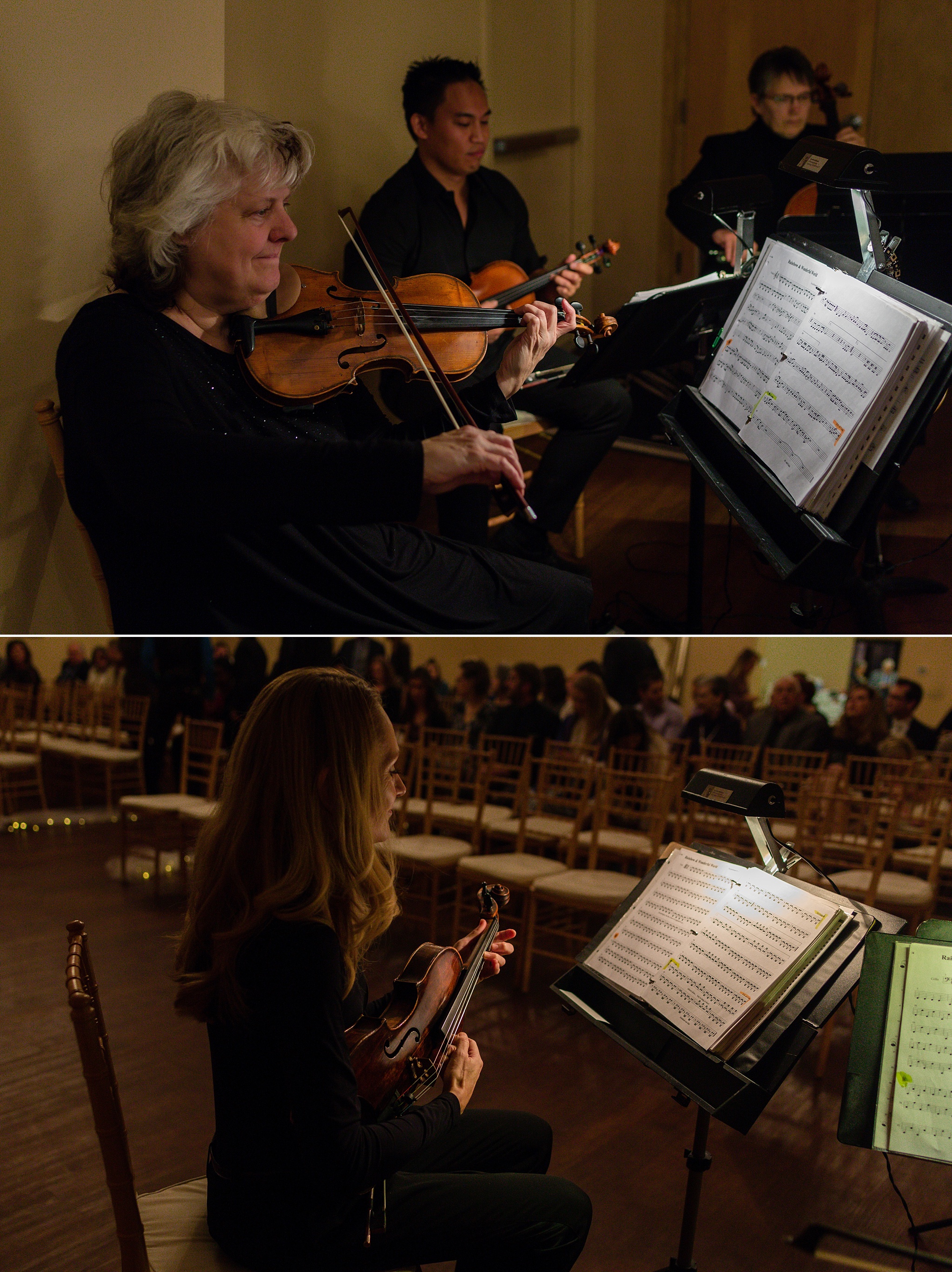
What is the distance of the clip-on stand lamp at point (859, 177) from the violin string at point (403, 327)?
0.72 m

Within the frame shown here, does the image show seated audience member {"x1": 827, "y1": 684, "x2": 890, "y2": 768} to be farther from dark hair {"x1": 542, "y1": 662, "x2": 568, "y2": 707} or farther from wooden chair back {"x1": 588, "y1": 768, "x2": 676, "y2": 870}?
dark hair {"x1": 542, "y1": 662, "x2": 568, "y2": 707}

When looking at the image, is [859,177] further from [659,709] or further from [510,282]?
[659,709]

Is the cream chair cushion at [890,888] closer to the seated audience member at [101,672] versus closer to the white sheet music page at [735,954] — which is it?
the white sheet music page at [735,954]

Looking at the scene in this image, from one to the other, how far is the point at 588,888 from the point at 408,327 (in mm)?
2274

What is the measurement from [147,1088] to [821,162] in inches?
107

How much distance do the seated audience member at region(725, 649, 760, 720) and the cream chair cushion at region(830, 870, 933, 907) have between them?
6.76 ft

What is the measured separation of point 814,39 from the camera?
2379 mm

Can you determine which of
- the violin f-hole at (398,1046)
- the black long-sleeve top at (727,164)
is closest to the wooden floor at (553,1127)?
the violin f-hole at (398,1046)

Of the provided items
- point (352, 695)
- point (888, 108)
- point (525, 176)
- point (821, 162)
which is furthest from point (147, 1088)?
point (888, 108)

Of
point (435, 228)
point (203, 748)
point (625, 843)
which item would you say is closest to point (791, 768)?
point (625, 843)

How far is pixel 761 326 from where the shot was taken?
6.09ft

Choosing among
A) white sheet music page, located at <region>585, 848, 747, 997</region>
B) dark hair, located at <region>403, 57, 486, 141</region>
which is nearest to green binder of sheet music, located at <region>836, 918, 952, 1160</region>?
white sheet music page, located at <region>585, 848, 747, 997</region>

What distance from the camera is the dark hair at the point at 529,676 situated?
5.57m

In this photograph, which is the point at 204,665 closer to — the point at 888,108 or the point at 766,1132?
the point at 766,1132
